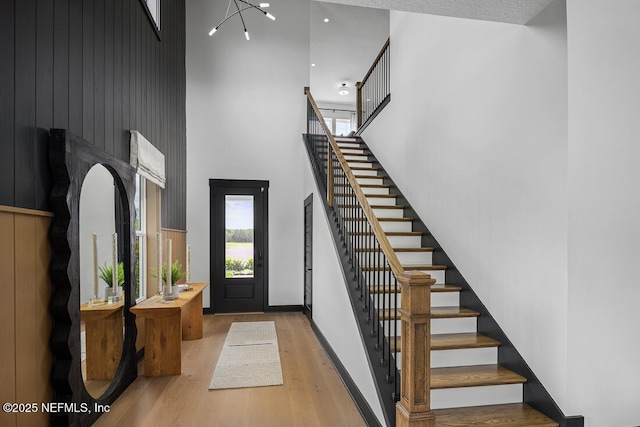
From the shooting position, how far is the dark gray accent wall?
200 centimetres

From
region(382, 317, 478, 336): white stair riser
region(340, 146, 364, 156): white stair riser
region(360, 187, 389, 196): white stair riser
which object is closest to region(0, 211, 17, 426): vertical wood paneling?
region(382, 317, 478, 336): white stair riser

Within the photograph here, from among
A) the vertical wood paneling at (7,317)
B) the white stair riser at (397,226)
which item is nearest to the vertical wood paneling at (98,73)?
the vertical wood paneling at (7,317)

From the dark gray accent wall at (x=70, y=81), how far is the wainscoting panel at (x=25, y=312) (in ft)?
0.48

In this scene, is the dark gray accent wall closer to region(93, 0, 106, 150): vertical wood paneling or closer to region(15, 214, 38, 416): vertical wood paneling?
region(93, 0, 106, 150): vertical wood paneling

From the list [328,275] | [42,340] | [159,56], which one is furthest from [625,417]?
[159,56]

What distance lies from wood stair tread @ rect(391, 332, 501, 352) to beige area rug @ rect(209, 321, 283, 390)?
146cm

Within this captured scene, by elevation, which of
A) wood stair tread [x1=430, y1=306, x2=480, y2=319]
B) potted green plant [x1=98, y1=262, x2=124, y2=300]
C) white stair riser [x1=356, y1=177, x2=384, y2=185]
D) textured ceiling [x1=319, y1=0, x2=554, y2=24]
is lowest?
wood stair tread [x1=430, y1=306, x2=480, y2=319]

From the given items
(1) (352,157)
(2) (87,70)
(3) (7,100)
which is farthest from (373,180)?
(3) (7,100)

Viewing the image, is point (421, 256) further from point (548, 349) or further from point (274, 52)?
point (274, 52)

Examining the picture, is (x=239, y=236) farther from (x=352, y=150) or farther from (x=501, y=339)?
(x=501, y=339)

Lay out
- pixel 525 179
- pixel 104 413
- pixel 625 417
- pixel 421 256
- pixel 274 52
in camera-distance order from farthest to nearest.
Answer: pixel 274 52
pixel 421 256
pixel 104 413
pixel 525 179
pixel 625 417

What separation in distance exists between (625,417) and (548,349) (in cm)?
61

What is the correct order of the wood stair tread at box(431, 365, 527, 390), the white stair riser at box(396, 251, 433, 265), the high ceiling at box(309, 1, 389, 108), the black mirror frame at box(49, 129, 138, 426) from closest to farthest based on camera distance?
the black mirror frame at box(49, 129, 138, 426)
the wood stair tread at box(431, 365, 527, 390)
the white stair riser at box(396, 251, 433, 265)
the high ceiling at box(309, 1, 389, 108)

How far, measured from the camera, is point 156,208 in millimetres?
4746
